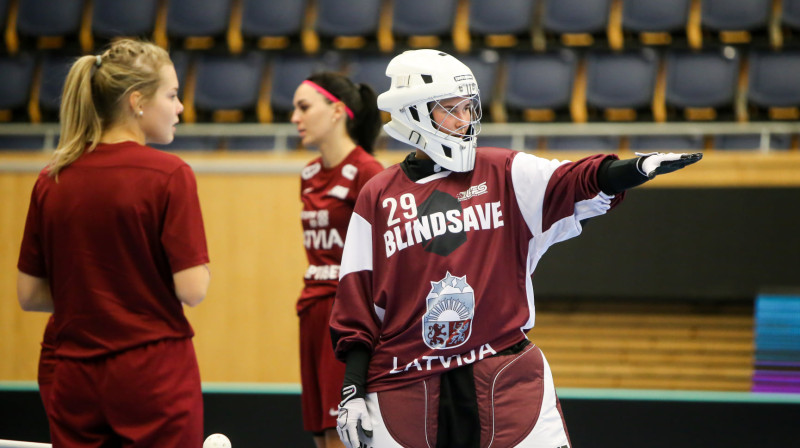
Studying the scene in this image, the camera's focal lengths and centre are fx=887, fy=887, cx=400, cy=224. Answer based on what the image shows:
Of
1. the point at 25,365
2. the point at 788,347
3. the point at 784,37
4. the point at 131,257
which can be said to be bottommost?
the point at 25,365

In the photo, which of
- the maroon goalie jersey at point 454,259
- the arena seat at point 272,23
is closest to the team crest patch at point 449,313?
the maroon goalie jersey at point 454,259

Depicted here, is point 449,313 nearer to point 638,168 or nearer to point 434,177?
point 434,177

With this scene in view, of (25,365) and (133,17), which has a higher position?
(133,17)

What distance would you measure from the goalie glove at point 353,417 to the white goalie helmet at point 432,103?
2.02 feet

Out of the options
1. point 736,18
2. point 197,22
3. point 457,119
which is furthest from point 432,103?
point 197,22

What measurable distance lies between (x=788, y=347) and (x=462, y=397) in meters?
3.33

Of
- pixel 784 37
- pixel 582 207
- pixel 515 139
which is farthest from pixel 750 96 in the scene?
pixel 582 207

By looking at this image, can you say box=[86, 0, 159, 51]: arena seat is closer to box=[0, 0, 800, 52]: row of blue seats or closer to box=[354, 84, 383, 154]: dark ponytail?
box=[0, 0, 800, 52]: row of blue seats

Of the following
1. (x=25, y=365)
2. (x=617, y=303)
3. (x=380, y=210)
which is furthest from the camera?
(x=25, y=365)

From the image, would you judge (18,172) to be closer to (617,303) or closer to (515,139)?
(515,139)

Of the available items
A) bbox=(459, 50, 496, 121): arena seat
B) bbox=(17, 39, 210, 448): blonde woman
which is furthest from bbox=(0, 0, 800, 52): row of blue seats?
bbox=(17, 39, 210, 448): blonde woman

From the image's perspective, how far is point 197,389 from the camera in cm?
204

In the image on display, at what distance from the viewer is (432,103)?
2.34 m

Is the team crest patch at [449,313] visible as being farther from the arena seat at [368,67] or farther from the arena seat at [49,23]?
the arena seat at [49,23]
